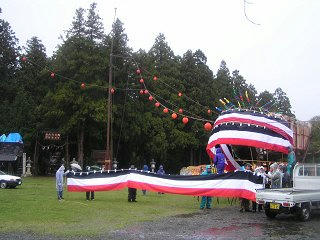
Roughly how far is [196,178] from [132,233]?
7118 millimetres

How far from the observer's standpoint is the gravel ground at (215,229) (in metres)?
11.5

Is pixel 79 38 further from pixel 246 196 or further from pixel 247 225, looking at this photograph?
pixel 247 225

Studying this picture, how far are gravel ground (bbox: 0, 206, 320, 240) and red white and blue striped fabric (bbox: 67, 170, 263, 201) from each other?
1.34 m

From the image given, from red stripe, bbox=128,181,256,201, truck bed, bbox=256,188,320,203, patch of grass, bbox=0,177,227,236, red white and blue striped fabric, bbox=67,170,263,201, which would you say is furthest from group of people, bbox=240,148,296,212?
truck bed, bbox=256,188,320,203

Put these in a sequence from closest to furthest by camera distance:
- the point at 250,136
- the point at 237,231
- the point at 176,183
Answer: the point at 237,231 < the point at 176,183 < the point at 250,136

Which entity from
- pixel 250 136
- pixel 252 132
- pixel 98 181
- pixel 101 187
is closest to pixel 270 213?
pixel 250 136

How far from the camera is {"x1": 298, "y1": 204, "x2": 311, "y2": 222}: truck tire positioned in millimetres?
15000

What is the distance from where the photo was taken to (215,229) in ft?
42.4

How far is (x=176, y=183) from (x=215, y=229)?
6.29m

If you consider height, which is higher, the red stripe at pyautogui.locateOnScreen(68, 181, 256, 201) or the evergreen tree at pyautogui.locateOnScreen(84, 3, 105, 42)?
the evergreen tree at pyautogui.locateOnScreen(84, 3, 105, 42)

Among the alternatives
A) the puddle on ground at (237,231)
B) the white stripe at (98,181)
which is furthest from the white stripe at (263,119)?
the puddle on ground at (237,231)

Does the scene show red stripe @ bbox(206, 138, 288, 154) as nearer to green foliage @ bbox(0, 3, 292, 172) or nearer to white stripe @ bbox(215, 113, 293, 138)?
white stripe @ bbox(215, 113, 293, 138)

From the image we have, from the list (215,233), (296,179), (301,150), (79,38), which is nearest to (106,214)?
(215,233)

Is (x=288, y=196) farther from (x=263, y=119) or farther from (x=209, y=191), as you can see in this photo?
(x=263, y=119)
